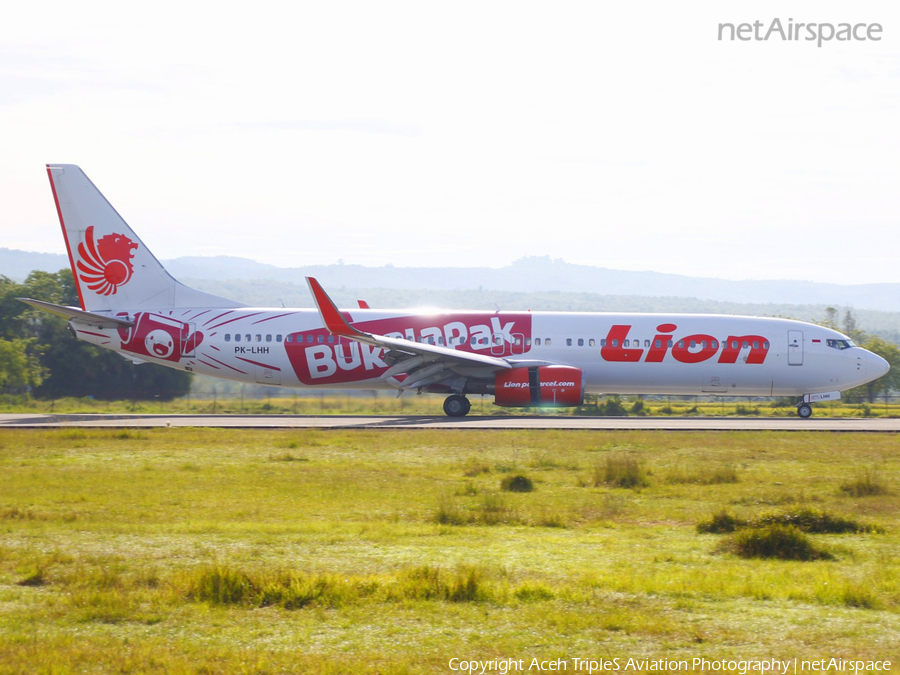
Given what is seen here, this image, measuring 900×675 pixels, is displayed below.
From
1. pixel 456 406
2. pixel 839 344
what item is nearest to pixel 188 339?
pixel 456 406

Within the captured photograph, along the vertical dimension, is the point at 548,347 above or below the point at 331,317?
below

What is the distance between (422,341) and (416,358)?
7.38 feet

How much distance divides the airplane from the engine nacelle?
1353 millimetres

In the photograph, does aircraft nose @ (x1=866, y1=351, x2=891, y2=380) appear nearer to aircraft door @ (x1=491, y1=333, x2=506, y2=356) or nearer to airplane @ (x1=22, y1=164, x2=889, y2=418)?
airplane @ (x1=22, y1=164, x2=889, y2=418)

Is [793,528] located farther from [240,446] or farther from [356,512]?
[240,446]

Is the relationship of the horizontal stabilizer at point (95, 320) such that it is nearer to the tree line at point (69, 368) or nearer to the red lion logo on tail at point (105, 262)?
the red lion logo on tail at point (105, 262)

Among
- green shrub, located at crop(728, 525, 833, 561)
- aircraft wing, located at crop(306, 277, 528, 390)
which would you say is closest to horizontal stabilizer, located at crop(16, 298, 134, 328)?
aircraft wing, located at crop(306, 277, 528, 390)

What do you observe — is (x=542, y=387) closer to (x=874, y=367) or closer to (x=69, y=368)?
(x=874, y=367)

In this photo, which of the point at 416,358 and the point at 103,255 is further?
the point at 103,255

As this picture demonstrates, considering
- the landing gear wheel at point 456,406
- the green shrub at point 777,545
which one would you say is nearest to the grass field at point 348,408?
the landing gear wheel at point 456,406

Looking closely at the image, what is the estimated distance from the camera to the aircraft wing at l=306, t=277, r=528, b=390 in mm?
30547

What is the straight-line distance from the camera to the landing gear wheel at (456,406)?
34.0 meters

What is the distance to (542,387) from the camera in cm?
3191

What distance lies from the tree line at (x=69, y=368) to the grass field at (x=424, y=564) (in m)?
31.2
